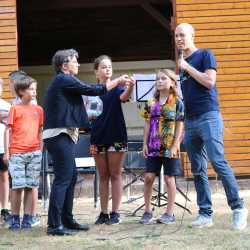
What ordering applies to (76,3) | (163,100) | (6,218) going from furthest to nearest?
(76,3) → (6,218) → (163,100)

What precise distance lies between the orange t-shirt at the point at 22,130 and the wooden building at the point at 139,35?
9.04ft

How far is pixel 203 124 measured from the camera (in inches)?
198

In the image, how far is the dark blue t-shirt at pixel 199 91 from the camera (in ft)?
16.5

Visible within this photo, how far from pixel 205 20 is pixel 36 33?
7396mm

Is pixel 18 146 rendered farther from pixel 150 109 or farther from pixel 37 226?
pixel 150 109

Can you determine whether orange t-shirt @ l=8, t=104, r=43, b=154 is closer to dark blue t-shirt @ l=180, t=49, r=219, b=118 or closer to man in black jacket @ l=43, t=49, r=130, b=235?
man in black jacket @ l=43, t=49, r=130, b=235

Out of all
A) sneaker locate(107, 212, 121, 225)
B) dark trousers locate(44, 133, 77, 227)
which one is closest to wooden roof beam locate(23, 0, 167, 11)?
sneaker locate(107, 212, 121, 225)

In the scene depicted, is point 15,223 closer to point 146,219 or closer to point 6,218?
point 6,218

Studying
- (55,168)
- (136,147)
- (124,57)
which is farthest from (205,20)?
(124,57)

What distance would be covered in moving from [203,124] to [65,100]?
3.94 ft

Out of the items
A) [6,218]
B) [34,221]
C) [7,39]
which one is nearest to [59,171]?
[34,221]

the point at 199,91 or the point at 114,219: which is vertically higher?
the point at 199,91

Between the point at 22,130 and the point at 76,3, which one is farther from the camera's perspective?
the point at 76,3

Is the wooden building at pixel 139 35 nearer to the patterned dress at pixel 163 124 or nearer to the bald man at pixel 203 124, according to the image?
the patterned dress at pixel 163 124
